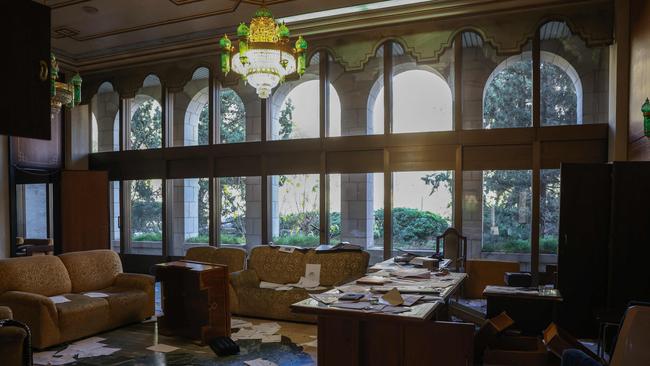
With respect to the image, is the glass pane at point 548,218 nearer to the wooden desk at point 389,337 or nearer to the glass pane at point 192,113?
the wooden desk at point 389,337

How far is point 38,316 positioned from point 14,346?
203 cm

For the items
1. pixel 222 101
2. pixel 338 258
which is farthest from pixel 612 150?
pixel 222 101

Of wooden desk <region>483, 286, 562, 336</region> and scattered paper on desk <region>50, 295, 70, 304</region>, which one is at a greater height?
wooden desk <region>483, 286, 562, 336</region>

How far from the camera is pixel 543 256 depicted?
19.9 feet

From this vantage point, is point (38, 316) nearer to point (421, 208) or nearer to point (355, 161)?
point (355, 161)

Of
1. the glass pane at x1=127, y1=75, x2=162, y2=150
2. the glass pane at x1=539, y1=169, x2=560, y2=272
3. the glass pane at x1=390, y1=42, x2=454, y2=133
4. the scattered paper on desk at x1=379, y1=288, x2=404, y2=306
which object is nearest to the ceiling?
the glass pane at x1=127, y1=75, x2=162, y2=150

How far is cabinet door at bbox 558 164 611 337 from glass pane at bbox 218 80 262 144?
4.74m

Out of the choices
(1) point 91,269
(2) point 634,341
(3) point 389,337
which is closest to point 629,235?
(2) point 634,341

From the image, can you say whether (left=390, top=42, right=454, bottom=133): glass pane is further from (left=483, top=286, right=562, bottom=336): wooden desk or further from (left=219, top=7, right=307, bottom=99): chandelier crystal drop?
(left=483, top=286, right=562, bottom=336): wooden desk

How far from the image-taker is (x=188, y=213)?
26.8 feet

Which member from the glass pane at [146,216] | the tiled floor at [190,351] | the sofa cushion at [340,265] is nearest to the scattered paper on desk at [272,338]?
the tiled floor at [190,351]

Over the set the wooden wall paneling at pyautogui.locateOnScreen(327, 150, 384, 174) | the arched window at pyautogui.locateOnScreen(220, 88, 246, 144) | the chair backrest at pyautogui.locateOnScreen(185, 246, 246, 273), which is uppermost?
the arched window at pyautogui.locateOnScreen(220, 88, 246, 144)

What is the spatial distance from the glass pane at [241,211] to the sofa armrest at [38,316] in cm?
343

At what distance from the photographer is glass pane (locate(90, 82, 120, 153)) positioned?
8914 mm
